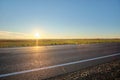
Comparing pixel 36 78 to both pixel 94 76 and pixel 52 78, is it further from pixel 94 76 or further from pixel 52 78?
pixel 94 76

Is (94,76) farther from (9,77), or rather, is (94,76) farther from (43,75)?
A: (9,77)

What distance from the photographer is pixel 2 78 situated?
16.1 ft

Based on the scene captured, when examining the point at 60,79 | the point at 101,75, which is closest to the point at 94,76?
the point at 101,75

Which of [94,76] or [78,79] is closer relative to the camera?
[78,79]

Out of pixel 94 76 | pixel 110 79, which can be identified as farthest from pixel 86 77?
pixel 110 79

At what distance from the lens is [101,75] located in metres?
5.35

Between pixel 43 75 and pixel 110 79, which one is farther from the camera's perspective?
pixel 43 75

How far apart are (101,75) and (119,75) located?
1.92ft

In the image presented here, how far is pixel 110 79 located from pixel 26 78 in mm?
2504

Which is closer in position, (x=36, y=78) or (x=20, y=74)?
(x=36, y=78)

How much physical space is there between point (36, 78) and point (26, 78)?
0.98ft

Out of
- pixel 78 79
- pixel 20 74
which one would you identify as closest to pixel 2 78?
pixel 20 74

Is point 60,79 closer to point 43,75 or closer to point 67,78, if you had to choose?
point 67,78

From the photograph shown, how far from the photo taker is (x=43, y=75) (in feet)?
17.6
